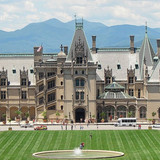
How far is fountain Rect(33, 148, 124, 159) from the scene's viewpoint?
116062 millimetres

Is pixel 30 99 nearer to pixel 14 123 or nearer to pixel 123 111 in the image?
pixel 14 123

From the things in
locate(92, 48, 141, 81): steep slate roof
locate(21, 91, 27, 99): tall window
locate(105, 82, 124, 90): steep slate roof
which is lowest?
locate(21, 91, 27, 99): tall window

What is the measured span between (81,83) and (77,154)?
4136cm

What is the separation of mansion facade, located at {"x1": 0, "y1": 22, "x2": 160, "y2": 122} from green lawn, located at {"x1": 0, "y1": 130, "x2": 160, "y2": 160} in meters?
22.0

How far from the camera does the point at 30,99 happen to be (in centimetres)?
16600

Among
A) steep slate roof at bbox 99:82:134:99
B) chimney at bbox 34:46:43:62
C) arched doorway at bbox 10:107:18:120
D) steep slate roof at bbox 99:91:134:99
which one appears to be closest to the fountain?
steep slate roof at bbox 99:91:134:99

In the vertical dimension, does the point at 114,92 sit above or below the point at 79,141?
above

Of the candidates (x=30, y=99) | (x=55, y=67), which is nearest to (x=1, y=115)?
(x=30, y=99)

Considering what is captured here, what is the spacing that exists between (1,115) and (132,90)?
31027mm

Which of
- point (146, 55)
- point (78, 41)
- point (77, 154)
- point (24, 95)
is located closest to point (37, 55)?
point (24, 95)

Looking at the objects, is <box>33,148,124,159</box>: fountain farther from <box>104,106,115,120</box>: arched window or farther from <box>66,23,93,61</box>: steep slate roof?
<box>66,23,93,61</box>: steep slate roof

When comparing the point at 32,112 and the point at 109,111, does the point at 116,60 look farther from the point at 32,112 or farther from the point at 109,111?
the point at 32,112

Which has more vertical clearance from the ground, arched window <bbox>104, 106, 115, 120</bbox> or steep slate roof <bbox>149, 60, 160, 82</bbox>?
steep slate roof <bbox>149, 60, 160, 82</bbox>

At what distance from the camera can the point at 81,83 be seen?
159 metres
